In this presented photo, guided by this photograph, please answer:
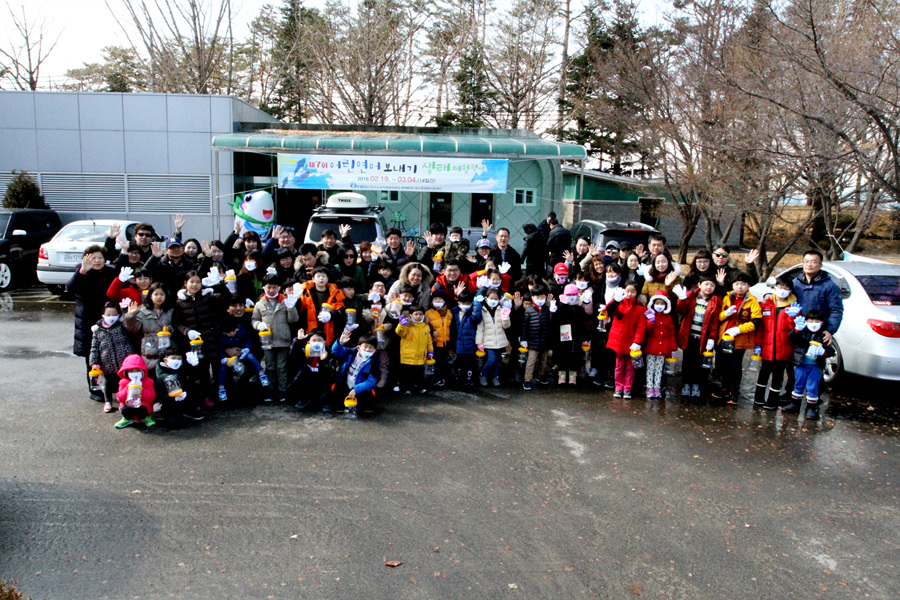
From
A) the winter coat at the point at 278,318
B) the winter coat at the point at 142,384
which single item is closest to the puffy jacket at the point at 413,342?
the winter coat at the point at 278,318

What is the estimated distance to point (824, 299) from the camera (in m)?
6.82

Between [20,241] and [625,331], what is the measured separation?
12.9 m

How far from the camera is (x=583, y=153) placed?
13.9 metres

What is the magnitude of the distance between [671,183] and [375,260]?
518 inches

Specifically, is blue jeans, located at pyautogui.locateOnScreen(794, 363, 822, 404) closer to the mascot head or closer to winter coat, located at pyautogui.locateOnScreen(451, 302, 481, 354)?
winter coat, located at pyautogui.locateOnScreen(451, 302, 481, 354)

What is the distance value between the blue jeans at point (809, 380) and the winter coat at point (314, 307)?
16.4 ft

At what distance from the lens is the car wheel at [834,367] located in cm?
746

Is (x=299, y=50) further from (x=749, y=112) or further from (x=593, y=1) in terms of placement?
(x=749, y=112)

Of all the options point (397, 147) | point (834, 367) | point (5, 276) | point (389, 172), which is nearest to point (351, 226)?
point (389, 172)

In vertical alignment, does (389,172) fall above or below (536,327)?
above

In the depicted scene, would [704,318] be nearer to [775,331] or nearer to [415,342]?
[775,331]

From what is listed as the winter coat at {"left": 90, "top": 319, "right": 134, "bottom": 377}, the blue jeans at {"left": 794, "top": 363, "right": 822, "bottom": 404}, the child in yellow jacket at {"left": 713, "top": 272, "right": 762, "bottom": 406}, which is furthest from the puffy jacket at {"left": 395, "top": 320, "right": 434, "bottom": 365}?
the blue jeans at {"left": 794, "top": 363, "right": 822, "bottom": 404}

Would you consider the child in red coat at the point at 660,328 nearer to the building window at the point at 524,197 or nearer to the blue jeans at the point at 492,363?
the blue jeans at the point at 492,363

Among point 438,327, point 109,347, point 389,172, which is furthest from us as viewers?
point 389,172
